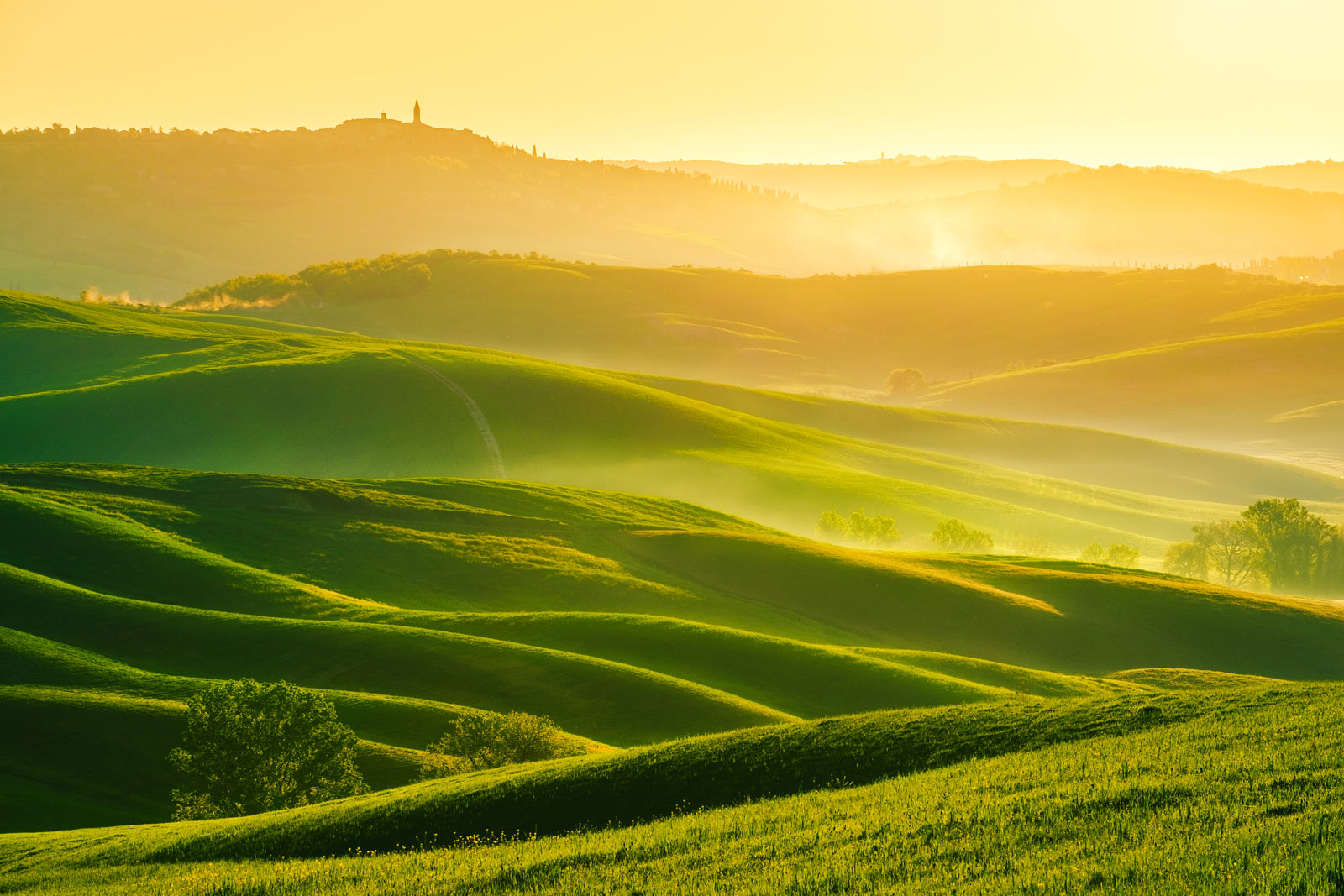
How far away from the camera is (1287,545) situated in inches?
4513

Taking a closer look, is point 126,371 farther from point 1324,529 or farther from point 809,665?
point 1324,529

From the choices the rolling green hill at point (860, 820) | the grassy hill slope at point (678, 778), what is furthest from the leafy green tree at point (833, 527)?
the rolling green hill at point (860, 820)

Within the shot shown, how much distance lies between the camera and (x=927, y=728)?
3145 cm

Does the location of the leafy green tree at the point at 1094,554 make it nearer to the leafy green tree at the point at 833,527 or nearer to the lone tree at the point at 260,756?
the leafy green tree at the point at 833,527

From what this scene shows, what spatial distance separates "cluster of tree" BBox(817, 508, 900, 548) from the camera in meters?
116

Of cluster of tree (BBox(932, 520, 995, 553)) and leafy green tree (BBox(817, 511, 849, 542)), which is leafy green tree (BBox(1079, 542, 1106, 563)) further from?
leafy green tree (BBox(817, 511, 849, 542))

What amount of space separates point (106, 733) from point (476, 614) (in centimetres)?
2563

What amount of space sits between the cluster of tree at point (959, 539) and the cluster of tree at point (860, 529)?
4.83m

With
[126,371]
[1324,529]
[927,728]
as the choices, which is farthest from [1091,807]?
[126,371]

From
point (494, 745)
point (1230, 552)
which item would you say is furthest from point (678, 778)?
point (1230, 552)

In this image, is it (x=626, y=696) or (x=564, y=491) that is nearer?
(x=626, y=696)

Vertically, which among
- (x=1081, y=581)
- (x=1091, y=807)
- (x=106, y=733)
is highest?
(x=1091, y=807)

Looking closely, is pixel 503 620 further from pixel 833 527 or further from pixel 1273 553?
pixel 1273 553

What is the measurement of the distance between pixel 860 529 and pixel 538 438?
47.3m
